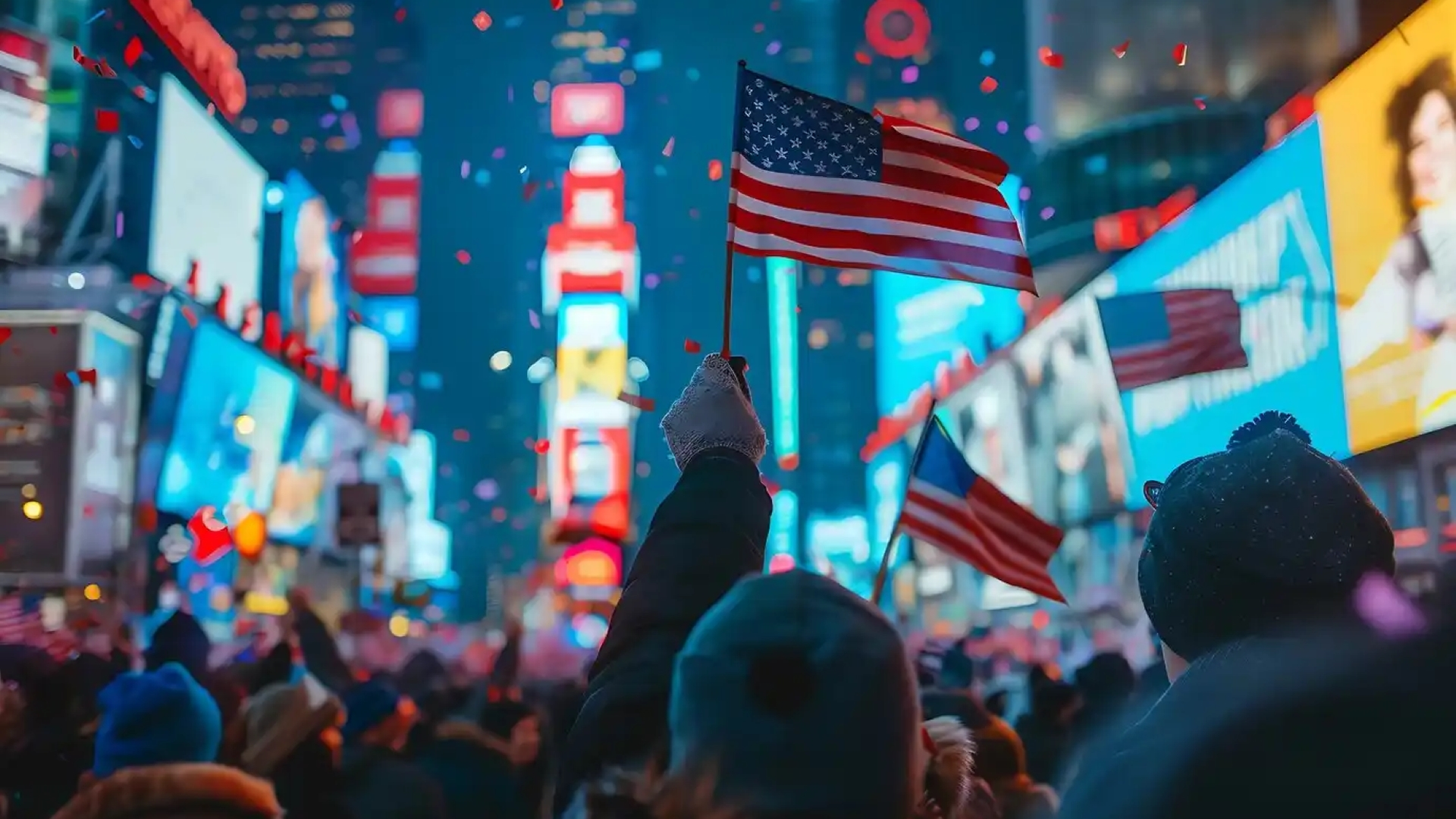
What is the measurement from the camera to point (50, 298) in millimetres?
30547

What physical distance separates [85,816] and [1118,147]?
52280 millimetres

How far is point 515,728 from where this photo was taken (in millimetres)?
7445

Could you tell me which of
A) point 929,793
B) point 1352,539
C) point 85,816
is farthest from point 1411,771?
point 85,816

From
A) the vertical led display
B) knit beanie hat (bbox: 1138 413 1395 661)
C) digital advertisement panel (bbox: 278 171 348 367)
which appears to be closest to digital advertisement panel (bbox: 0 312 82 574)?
digital advertisement panel (bbox: 278 171 348 367)

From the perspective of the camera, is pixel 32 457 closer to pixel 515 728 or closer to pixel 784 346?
pixel 515 728

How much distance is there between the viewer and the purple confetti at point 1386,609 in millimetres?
1378

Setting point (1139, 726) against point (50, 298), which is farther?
point (50, 298)

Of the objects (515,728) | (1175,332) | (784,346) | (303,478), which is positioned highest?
(784,346)

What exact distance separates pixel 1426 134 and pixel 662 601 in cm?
2031

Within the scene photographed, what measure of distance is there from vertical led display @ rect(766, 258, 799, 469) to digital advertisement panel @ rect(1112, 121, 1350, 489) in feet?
254

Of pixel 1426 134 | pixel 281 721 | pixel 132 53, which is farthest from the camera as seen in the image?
pixel 132 53

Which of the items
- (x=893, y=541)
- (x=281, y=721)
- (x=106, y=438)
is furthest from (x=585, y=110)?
(x=893, y=541)

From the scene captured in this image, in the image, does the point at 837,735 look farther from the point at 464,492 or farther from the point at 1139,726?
the point at 464,492

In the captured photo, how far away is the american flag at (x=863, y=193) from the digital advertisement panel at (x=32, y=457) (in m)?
27.4
